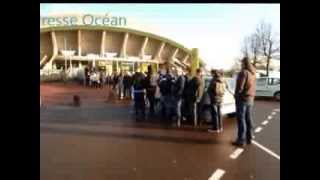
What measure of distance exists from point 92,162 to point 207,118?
1.13 m

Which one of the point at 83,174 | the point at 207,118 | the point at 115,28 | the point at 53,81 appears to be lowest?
the point at 83,174

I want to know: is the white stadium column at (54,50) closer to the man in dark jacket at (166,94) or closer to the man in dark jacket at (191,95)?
the man in dark jacket at (166,94)

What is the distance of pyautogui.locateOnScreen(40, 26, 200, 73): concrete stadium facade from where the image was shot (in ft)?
17.1

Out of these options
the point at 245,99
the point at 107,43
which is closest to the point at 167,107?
the point at 245,99

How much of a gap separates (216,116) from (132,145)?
0.82 meters

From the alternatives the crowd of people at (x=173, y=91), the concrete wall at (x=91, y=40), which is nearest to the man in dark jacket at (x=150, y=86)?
the crowd of people at (x=173, y=91)

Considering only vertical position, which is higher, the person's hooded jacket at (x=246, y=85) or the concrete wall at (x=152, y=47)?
the concrete wall at (x=152, y=47)

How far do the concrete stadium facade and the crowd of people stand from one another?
0.09m

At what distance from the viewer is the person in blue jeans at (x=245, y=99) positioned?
16.8 ft

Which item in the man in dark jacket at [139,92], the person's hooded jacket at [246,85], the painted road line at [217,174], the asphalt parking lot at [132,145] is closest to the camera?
the painted road line at [217,174]

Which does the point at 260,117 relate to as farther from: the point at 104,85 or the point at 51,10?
the point at 51,10

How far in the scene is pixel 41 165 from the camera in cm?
516

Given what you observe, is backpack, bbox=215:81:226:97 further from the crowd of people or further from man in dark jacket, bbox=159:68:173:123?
man in dark jacket, bbox=159:68:173:123
